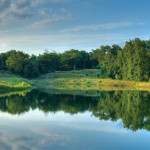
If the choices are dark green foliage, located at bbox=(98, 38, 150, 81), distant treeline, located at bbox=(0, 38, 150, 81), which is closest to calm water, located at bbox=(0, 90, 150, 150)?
dark green foliage, located at bbox=(98, 38, 150, 81)

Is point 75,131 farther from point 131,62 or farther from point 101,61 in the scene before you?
point 101,61

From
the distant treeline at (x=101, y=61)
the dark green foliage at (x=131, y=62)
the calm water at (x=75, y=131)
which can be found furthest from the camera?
the distant treeline at (x=101, y=61)

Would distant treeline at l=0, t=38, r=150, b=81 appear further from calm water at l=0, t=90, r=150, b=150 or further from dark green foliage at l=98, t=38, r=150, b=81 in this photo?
calm water at l=0, t=90, r=150, b=150

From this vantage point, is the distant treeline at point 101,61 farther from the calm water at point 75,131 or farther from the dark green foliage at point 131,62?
the calm water at point 75,131

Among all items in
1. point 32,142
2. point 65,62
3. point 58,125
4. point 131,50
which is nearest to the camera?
point 32,142

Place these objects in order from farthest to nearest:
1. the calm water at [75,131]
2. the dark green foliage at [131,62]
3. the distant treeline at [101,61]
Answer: the distant treeline at [101,61] < the dark green foliage at [131,62] < the calm water at [75,131]

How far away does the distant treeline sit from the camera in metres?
72.9

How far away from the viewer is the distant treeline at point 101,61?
72.9 m

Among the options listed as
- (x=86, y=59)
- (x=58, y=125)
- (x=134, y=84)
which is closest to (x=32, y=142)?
(x=58, y=125)

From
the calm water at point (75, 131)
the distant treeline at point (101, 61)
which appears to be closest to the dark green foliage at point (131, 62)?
the distant treeline at point (101, 61)

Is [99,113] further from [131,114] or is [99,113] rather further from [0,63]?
[0,63]

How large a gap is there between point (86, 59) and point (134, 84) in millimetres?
63387

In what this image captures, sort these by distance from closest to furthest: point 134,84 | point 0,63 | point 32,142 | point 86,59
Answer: point 32,142 < point 134,84 < point 0,63 < point 86,59

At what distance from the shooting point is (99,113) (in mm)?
23734
